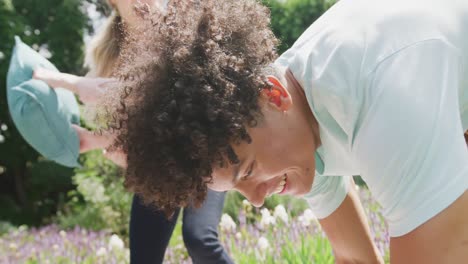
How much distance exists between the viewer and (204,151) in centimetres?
131

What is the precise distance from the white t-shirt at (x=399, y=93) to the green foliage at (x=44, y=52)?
925 centimetres

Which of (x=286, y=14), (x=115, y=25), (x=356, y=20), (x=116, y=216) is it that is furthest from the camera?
(x=286, y=14)

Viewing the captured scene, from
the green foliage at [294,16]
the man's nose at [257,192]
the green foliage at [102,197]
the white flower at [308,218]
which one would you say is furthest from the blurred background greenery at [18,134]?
the man's nose at [257,192]

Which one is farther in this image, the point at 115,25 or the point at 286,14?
the point at 286,14

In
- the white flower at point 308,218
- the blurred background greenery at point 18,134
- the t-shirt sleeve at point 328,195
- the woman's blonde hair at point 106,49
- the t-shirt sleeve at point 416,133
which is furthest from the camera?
the blurred background greenery at point 18,134

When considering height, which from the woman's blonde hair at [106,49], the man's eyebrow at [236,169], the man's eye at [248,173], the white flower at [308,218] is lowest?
the white flower at [308,218]

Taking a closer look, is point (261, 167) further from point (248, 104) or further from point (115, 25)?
point (115, 25)

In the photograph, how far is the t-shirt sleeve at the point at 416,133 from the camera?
44.4 inches

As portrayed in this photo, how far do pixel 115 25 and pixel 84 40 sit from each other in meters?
8.78

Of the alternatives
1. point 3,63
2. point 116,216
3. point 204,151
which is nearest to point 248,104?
point 204,151

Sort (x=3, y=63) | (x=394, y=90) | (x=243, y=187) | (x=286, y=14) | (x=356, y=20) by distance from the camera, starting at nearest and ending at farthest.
A: (x=394, y=90) → (x=356, y=20) → (x=243, y=187) → (x=286, y=14) → (x=3, y=63)

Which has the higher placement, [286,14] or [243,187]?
[243,187]

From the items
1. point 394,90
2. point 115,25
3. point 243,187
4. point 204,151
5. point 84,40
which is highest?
point 394,90

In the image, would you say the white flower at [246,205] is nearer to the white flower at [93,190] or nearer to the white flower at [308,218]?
the white flower at [308,218]
